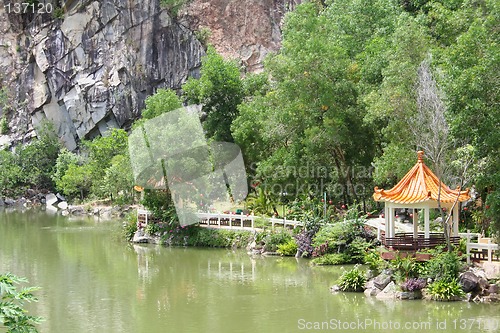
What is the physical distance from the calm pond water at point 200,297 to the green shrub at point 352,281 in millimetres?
263

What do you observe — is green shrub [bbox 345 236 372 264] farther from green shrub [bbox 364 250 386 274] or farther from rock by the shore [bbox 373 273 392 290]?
rock by the shore [bbox 373 273 392 290]

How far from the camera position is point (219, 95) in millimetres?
28297

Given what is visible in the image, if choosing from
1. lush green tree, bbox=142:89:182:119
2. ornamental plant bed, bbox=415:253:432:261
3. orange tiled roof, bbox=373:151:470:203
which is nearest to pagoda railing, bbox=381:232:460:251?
ornamental plant bed, bbox=415:253:432:261

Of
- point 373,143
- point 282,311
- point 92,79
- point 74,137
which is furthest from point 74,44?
point 282,311

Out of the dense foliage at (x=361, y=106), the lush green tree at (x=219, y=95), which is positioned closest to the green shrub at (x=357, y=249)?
the dense foliage at (x=361, y=106)

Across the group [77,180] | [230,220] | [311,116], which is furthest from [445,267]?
[77,180]

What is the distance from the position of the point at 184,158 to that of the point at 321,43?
233 inches

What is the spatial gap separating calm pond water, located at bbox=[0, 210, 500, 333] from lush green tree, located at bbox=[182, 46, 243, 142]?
658 centimetres

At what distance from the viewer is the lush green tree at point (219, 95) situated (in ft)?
91.9

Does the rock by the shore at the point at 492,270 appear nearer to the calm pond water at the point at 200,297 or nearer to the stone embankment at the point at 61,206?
the calm pond water at the point at 200,297

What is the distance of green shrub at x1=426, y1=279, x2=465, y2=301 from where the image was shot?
14.2 metres

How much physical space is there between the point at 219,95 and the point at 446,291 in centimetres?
1590

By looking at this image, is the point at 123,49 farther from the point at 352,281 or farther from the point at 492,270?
the point at 492,270

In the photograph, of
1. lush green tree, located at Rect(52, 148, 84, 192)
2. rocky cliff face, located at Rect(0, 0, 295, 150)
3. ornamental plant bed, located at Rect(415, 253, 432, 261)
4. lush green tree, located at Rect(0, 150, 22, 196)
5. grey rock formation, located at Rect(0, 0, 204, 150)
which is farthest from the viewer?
lush green tree, located at Rect(0, 150, 22, 196)
